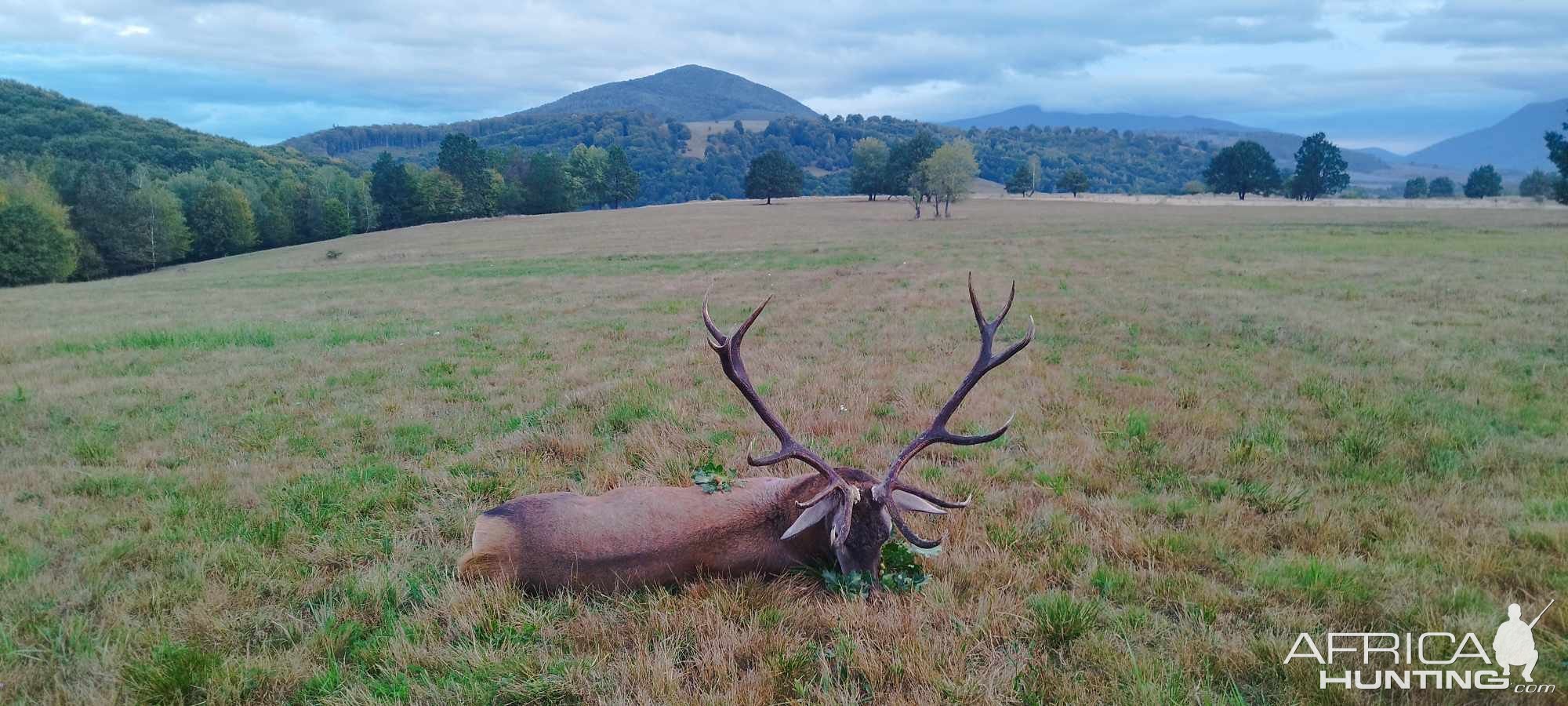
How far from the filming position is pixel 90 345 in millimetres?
14148

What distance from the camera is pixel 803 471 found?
6.48m

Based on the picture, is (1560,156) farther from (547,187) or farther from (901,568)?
(547,187)

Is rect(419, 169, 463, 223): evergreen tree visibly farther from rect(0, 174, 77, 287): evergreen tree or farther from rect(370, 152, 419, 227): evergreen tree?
rect(0, 174, 77, 287): evergreen tree

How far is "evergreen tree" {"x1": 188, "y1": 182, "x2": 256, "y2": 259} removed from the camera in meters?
67.4

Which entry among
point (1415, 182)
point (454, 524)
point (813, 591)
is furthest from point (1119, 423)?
point (1415, 182)

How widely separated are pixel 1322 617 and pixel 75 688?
657 cm

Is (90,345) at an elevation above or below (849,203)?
below

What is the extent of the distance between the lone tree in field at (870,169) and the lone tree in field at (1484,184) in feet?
259

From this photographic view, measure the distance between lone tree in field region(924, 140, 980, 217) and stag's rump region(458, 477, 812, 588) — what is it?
6862cm

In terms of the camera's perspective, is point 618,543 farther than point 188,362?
No

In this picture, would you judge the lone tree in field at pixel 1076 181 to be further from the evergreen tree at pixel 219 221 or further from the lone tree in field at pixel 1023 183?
the evergreen tree at pixel 219 221

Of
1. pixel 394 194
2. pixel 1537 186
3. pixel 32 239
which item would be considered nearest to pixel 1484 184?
pixel 1537 186

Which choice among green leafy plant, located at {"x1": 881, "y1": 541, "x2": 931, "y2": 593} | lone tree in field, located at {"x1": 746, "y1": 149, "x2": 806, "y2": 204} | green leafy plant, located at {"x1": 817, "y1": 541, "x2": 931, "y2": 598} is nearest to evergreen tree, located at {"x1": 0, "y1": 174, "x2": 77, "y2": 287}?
green leafy plant, located at {"x1": 817, "y1": 541, "x2": 931, "y2": 598}

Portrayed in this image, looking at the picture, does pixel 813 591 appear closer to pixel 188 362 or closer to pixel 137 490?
pixel 137 490
